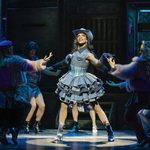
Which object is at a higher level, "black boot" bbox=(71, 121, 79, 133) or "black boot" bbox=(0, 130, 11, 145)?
"black boot" bbox=(0, 130, 11, 145)

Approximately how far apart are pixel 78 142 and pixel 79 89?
1.05 m

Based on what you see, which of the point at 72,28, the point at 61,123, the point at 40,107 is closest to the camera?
the point at 61,123

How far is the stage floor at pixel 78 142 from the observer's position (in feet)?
31.3

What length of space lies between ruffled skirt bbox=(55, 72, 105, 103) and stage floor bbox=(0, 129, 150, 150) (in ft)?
2.84

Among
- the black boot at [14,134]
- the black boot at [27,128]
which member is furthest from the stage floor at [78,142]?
the black boot at [27,128]

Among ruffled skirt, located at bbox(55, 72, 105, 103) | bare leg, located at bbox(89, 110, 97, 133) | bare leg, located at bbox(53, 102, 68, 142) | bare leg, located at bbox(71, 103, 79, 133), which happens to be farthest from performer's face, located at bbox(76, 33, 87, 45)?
bare leg, located at bbox(89, 110, 97, 133)

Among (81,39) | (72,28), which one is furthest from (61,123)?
(72,28)

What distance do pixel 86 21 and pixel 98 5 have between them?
0.50m

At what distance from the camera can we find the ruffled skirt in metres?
Answer: 10.4

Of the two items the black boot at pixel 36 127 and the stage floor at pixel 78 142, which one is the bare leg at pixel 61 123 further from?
the black boot at pixel 36 127

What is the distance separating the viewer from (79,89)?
10.4 m

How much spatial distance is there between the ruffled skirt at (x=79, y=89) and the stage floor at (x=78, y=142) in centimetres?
87

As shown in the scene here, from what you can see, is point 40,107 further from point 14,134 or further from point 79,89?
point 14,134

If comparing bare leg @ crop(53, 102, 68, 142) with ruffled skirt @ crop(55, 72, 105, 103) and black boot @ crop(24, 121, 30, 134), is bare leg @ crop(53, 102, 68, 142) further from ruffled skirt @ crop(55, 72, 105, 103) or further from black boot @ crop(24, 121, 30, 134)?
black boot @ crop(24, 121, 30, 134)
